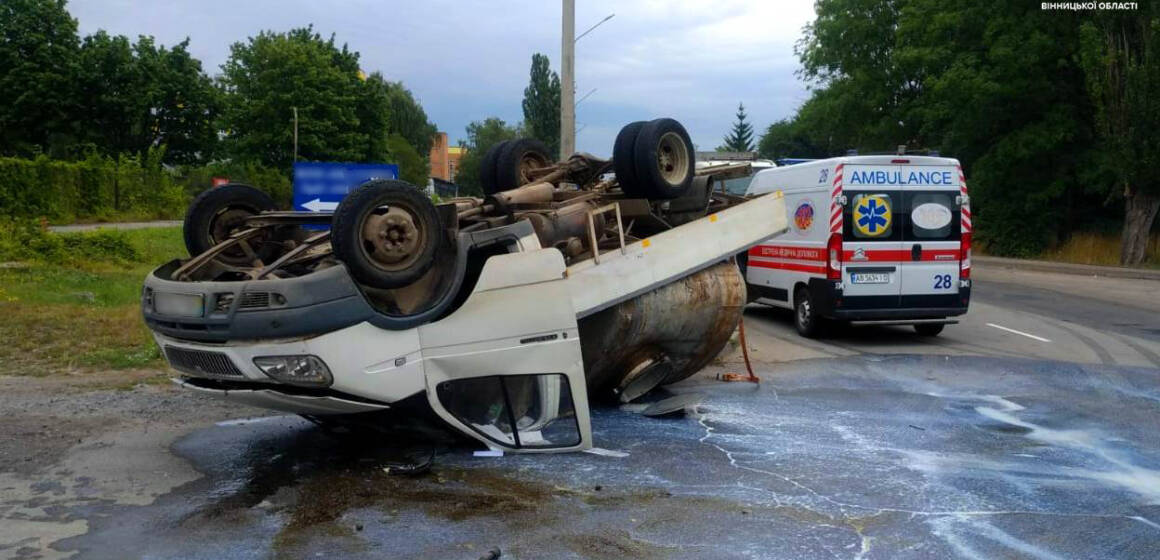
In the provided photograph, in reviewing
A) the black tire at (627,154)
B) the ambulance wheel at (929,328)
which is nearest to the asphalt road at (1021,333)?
the ambulance wheel at (929,328)

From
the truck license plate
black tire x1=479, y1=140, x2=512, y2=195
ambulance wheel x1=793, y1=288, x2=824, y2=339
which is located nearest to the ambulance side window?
ambulance wheel x1=793, y1=288, x2=824, y2=339

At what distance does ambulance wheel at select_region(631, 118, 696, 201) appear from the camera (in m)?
6.74

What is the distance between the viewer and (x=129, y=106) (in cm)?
5128

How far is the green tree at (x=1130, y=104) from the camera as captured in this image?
1026 inches

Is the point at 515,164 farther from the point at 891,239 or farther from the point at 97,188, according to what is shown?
the point at 97,188

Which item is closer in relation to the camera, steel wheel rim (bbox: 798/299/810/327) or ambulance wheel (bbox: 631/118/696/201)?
ambulance wheel (bbox: 631/118/696/201)

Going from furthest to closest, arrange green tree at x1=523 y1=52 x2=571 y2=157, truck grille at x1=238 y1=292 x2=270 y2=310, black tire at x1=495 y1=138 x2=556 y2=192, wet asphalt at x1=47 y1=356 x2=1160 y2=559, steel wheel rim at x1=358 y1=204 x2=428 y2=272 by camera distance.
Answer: green tree at x1=523 y1=52 x2=571 y2=157
black tire at x1=495 y1=138 x2=556 y2=192
steel wheel rim at x1=358 y1=204 x2=428 y2=272
truck grille at x1=238 y1=292 x2=270 y2=310
wet asphalt at x1=47 y1=356 x2=1160 y2=559

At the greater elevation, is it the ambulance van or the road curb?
the ambulance van

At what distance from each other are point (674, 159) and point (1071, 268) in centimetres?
2435

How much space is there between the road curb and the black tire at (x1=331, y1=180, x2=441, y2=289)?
2367 cm

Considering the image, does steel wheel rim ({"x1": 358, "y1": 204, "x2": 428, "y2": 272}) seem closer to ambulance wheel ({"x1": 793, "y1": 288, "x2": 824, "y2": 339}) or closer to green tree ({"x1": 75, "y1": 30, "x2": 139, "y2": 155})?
ambulance wheel ({"x1": 793, "y1": 288, "x2": 824, "y2": 339})

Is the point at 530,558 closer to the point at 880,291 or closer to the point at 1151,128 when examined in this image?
the point at 880,291

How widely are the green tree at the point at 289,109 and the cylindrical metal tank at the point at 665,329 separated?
4515cm

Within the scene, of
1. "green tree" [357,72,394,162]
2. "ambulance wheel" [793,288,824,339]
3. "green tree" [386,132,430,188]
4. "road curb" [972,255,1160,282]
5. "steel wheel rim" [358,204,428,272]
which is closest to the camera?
"steel wheel rim" [358,204,428,272]
